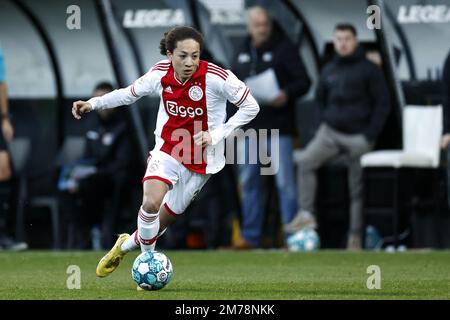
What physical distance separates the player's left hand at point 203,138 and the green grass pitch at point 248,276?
109cm

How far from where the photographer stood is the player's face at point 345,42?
15758 millimetres

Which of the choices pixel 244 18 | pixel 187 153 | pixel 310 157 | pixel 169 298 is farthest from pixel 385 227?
pixel 169 298

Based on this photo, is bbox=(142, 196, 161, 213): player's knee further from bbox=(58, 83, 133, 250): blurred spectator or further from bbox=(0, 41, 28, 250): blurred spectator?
bbox=(58, 83, 133, 250): blurred spectator

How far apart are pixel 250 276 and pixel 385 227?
16.7ft

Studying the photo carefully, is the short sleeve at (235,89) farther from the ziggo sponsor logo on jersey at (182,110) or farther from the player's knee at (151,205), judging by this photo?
the player's knee at (151,205)

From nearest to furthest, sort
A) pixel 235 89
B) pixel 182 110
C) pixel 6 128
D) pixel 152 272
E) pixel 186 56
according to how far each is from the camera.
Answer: pixel 152 272
pixel 186 56
pixel 235 89
pixel 182 110
pixel 6 128

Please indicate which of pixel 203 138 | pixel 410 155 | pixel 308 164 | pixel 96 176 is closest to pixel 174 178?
pixel 203 138

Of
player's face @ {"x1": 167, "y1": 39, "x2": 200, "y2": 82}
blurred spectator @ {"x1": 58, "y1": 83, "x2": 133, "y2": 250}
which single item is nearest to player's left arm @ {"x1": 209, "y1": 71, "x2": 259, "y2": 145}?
player's face @ {"x1": 167, "y1": 39, "x2": 200, "y2": 82}

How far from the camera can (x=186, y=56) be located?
411 inches

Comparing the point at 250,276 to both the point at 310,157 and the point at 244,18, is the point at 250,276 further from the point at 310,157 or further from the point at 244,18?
the point at 244,18

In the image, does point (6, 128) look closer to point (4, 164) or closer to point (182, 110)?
point (4, 164)

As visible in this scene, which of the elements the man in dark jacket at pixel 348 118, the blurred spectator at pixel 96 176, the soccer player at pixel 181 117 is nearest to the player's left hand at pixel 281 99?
the man in dark jacket at pixel 348 118

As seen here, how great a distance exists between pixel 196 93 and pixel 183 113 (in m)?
0.19

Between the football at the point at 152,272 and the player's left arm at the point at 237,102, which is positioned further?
the player's left arm at the point at 237,102
